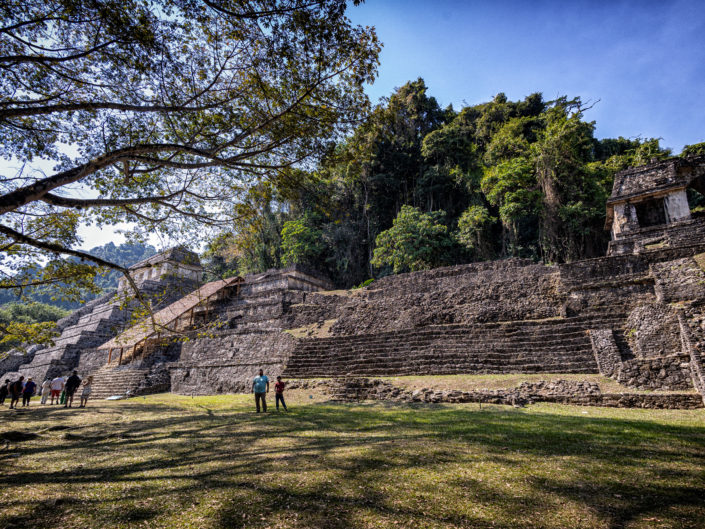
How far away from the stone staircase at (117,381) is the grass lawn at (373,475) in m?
10.6

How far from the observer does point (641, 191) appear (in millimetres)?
15539

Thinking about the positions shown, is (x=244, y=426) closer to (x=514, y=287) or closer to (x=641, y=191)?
(x=514, y=287)

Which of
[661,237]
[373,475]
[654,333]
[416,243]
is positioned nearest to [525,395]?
[654,333]

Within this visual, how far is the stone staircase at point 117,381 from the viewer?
15.1 m

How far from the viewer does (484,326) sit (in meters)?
11.8

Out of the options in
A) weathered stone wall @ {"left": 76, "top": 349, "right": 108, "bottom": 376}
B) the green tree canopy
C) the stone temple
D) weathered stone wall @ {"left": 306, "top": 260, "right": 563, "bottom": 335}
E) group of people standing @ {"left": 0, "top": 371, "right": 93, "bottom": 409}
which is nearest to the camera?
the stone temple

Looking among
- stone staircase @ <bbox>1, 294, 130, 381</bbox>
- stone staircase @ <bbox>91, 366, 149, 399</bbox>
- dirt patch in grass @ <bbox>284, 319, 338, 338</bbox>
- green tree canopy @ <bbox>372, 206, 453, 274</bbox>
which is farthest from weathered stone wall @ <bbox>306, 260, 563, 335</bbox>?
stone staircase @ <bbox>1, 294, 130, 381</bbox>

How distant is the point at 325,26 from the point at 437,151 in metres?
21.5

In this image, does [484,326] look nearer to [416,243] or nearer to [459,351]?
[459,351]

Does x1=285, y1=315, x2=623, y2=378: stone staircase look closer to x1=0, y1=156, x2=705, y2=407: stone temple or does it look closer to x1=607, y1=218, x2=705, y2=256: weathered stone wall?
x1=0, y1=156, x2=705, y2=407: stone temple

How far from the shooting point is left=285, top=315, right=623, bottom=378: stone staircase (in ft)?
31.2

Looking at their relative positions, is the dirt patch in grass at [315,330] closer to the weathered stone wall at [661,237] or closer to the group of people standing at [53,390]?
the group of people standing at [53,390]

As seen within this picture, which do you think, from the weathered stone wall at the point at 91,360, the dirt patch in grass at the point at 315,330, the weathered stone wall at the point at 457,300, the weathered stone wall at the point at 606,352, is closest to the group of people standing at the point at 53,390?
the weathered stone wall at the point at 91,360

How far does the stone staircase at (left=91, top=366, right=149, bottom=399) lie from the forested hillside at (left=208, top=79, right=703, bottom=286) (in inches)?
292
